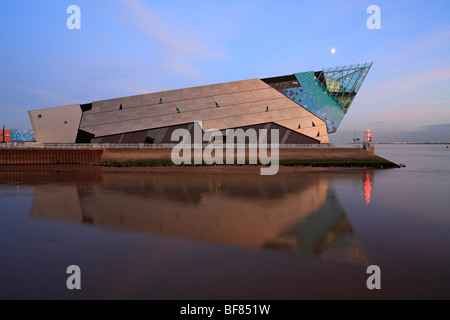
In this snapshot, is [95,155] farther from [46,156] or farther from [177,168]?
[177,168]

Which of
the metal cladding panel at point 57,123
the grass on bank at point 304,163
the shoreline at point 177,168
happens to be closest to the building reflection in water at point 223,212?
the shoreline at point 177,168

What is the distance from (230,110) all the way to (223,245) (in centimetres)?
3404

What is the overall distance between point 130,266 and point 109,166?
1289 inches

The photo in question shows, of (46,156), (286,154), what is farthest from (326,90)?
(46,156)

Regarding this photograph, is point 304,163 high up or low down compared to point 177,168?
up

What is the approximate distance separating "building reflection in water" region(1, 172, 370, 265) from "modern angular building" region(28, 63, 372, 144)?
1980cm

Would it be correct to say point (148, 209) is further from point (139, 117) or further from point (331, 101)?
point (331, 101)

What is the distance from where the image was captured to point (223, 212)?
48.7 feet

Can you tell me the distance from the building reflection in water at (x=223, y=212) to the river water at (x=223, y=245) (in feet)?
0.21

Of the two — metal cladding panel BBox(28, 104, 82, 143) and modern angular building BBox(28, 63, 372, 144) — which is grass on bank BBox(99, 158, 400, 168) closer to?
modern angular building BBox(28, 63, 372, 144)

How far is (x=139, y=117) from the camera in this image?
43.8 meters

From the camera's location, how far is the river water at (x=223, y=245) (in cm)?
713

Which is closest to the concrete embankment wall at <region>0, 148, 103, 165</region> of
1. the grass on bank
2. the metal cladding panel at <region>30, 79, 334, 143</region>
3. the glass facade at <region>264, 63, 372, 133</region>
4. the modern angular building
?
the grass on bank

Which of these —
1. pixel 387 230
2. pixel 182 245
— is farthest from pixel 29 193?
pixel 387 230
